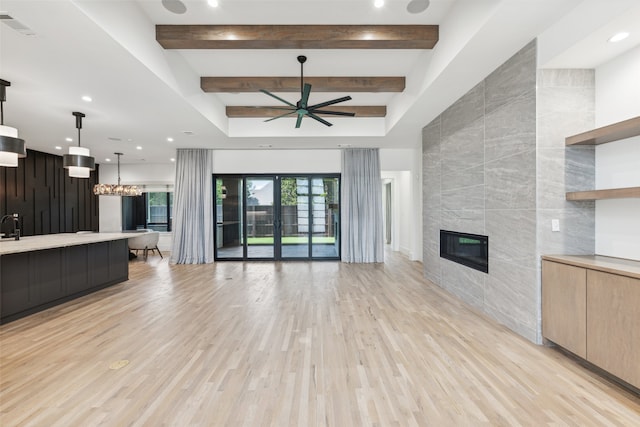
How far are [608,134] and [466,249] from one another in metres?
2.09

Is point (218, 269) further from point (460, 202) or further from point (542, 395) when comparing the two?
point (542, 395)

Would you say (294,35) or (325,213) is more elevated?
(294,35)

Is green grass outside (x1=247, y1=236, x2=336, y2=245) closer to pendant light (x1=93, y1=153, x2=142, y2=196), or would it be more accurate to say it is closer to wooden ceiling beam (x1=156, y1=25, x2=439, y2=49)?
pendant light (x1=93, y1=153, x2=142, y2=196)

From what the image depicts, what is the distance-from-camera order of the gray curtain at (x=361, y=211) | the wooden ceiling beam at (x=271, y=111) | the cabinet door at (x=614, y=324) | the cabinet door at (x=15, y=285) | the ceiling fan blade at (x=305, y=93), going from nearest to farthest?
the cabinet door at (x=614, y=324)
the cabinet door at (x=15, y=285)
the ceiling fan blade at (x=305, y=93)
the wooden ceiling beam at (x=271, y=111)
the gray curtain at (x=361, y=211)

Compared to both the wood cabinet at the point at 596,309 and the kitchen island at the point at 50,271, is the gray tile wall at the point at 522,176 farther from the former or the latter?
the kitchen island at the point at 50,271

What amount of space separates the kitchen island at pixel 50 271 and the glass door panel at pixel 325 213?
425cm

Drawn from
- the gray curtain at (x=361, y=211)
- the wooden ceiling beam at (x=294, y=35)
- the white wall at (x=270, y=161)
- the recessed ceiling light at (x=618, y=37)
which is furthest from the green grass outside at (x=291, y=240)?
the recessed ceiling light at (x=618, y=37)

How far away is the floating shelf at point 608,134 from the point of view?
86.7 inches

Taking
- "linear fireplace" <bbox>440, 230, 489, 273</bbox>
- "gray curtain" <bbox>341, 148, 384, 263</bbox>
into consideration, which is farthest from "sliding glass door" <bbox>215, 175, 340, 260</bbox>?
"linear fireplace" <bbox>440, 230, 489, 273</bbox>

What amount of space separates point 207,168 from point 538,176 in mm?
6817

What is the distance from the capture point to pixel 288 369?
7.86ft

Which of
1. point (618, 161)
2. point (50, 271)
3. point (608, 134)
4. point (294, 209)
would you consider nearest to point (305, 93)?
point (608, 134)

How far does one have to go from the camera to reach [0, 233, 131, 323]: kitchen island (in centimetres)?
343

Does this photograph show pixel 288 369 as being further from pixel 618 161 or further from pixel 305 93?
pixel 618 161
